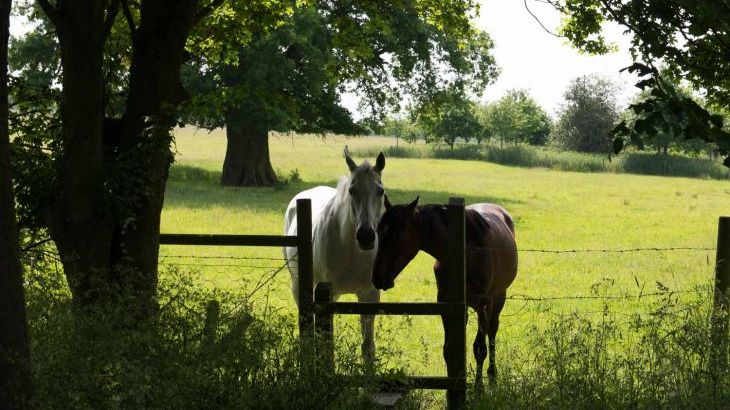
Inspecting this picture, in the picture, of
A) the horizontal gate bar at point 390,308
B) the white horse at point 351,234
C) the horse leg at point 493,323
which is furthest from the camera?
the horse leg at point 493,323

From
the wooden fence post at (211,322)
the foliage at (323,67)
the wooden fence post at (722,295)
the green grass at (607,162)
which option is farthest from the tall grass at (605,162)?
the wooden fence post at (211,322)

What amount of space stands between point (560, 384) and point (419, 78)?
34679 mm

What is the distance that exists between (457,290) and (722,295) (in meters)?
1.93

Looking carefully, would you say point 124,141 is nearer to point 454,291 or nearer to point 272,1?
point 454,291

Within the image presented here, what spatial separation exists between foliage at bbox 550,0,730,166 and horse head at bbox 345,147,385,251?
2.39 m

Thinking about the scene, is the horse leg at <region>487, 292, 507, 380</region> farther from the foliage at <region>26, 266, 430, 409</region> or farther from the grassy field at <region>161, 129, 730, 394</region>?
the foliage at <region>26, 266, 430, 409</region>

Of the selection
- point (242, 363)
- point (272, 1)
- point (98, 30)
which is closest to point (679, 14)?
point (242, 363)

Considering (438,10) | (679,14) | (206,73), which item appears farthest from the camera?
(206,73)

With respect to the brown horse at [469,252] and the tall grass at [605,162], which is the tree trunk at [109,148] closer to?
the brown horse at [469,252]

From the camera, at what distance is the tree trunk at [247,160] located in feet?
129

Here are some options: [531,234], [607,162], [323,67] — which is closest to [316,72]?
[323,67]

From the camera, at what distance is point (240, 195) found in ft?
110

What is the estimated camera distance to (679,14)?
527 centimetres

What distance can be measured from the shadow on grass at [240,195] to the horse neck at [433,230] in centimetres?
1938
